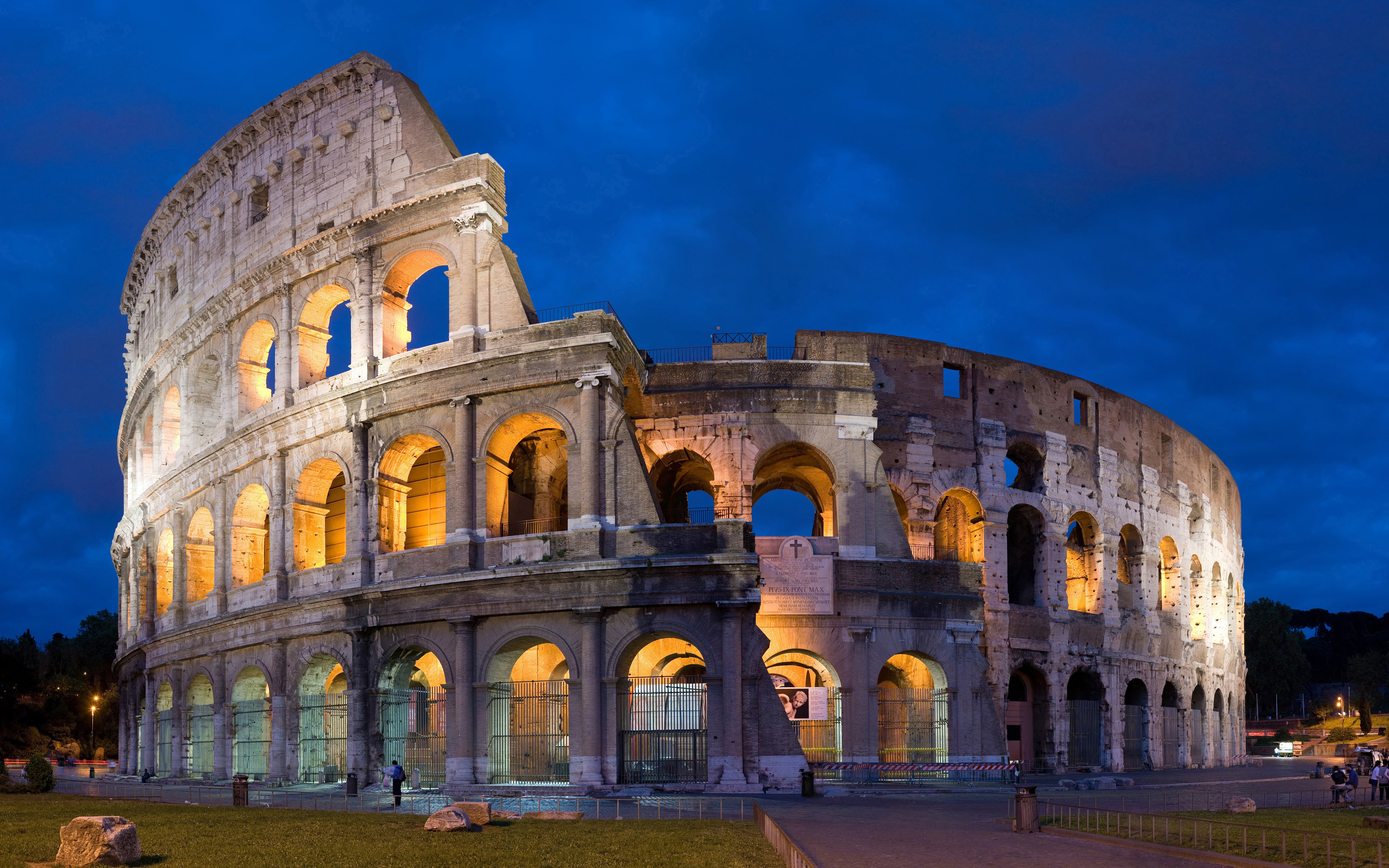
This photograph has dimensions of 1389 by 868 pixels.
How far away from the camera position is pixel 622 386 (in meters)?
24.9

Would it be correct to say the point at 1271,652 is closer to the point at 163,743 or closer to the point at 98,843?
the point at 163,743

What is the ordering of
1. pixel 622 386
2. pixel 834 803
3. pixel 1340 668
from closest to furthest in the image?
pixel 834 803 < pixel 622 386 < pixel 1340 668

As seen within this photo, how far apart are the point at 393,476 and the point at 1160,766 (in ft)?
78.9

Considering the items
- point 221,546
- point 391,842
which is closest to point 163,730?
point 221,546

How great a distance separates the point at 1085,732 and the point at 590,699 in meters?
16.5

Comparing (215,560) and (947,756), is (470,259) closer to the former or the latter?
(215,560)

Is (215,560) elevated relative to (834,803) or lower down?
elevated

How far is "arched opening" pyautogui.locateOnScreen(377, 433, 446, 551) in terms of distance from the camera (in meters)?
25.5

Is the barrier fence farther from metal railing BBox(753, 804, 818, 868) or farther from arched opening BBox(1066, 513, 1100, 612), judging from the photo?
arched opening BBox(1066, 513, 1100, 612)

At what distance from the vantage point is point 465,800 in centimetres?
2047

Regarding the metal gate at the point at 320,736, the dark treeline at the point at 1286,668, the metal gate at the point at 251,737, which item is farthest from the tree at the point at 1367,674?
the metal gate at the point at 251,737

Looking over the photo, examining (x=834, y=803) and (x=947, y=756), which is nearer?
(x=834, y=803)

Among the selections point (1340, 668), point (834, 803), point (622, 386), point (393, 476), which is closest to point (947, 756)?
point (834, 803)

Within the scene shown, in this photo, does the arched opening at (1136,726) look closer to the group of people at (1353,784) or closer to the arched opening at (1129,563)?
the arched opening at (1129,563)
